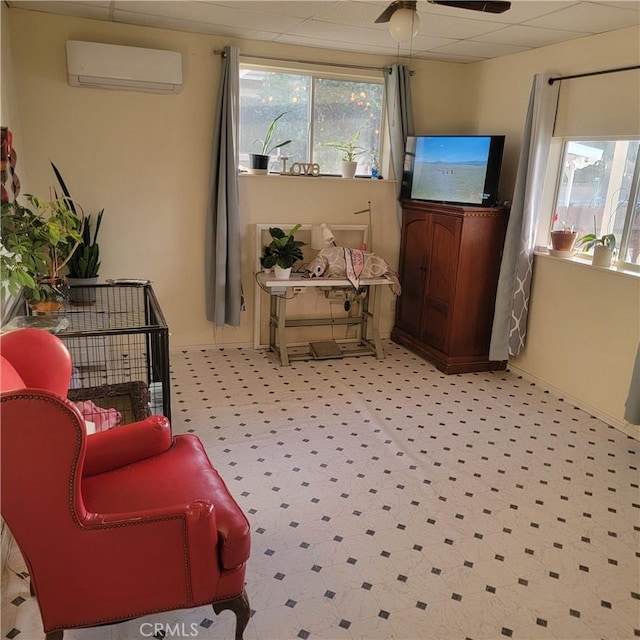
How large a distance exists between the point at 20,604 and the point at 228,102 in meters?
3.42

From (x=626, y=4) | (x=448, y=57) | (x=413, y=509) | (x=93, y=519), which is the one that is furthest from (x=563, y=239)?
(x=93, y=519)

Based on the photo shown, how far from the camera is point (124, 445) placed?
6.55 feet

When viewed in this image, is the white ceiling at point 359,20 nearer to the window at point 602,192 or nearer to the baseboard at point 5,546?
the window at point 602,192

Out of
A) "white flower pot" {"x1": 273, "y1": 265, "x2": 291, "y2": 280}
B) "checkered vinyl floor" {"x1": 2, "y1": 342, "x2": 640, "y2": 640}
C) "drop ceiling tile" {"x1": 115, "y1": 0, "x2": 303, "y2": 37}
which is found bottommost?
"checkered vinyl floor" {"x1": 2, "y1": 342, "x2": 640, "y2": 640}

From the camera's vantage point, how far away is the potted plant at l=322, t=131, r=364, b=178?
4.69m

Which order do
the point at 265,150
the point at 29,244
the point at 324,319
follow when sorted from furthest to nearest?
the point at 324,319 → the point at 265,150 → the point at 29,244

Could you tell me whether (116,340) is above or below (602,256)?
below

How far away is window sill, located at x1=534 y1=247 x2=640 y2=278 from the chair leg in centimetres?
294

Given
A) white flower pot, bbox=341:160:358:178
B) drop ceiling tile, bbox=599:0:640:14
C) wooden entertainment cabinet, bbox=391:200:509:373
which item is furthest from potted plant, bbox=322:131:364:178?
drop ceiling tile, bbox=599:0:640:14

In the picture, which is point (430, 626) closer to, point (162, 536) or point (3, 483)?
point (162, 536)

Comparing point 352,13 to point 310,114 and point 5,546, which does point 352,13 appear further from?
point 5,546

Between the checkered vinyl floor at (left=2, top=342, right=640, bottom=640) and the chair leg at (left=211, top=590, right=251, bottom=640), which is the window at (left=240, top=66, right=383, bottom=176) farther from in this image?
the chair leg at (left=211, top=590, right=251, bottom=640)

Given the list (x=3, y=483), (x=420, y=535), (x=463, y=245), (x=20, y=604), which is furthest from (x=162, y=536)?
(x=463, y=245)

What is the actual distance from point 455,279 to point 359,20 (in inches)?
75.6
